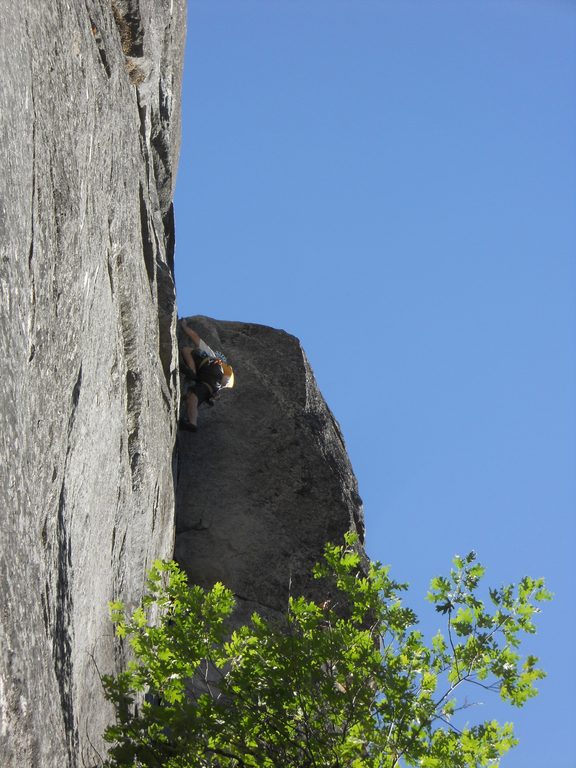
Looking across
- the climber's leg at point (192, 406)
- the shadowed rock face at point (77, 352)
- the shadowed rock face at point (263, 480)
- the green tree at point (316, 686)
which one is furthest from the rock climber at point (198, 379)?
the green tree at point (316, 686)

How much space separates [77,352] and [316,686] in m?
3.25

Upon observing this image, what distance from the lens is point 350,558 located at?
959cm

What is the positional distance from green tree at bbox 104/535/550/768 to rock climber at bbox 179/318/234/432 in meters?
6.07

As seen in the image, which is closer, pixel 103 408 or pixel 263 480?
pixel 103 408

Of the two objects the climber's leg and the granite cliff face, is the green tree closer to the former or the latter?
the granite cliff face

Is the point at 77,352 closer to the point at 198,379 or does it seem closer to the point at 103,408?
the point at 103,408

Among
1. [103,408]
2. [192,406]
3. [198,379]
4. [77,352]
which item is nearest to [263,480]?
[192,406]

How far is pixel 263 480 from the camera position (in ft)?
51.3

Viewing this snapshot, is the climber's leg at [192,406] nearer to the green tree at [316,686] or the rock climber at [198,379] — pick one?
the rock climber at [198,379]

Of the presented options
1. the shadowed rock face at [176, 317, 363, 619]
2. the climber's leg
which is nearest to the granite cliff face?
the shadowed rock face at [176, 317, 363, 619]

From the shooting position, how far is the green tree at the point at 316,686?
821 cm

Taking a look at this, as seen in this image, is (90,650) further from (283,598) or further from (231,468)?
(231,468)

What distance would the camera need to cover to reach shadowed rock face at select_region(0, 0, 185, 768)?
635cm

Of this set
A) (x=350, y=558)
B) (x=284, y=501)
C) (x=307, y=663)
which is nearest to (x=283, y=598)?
(x=284, y=501)
